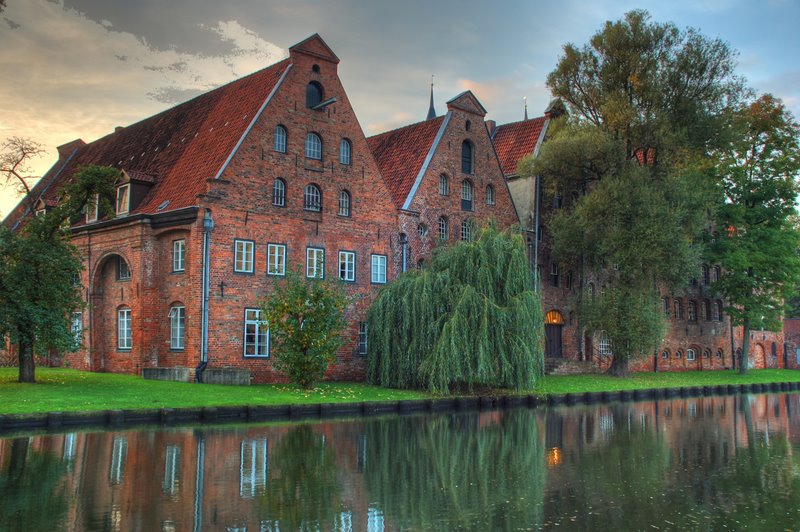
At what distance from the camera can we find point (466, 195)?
38.9 meters

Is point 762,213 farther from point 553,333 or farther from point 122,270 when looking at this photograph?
point 122,270

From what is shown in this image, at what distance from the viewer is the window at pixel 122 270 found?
3262cm

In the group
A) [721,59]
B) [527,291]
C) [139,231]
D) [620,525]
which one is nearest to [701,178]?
[721,59]

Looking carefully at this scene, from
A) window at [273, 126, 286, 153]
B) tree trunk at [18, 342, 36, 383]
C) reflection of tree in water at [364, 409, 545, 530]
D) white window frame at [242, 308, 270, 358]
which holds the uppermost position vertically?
window at [273, 126, 286, 153]

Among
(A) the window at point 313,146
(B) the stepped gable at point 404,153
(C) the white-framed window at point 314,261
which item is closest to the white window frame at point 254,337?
(C) the white-framed window at point 314,261

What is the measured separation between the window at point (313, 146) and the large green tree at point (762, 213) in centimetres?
2460

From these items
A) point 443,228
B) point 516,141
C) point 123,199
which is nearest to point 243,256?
point 123,199

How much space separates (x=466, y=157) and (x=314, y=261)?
35.0 ft

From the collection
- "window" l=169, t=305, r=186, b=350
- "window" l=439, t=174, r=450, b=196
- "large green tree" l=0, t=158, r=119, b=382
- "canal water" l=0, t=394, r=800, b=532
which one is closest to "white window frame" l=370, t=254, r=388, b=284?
"window" l=439, t=174, r=450, b=196

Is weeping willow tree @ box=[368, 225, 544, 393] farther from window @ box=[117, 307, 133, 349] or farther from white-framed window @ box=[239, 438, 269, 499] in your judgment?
white-framed window @ box=[239, 438, 269, 499]

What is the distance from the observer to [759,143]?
46.5 metres

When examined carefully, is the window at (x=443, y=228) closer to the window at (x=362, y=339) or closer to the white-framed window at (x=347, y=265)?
the white-framed window at (x=347, y=265)

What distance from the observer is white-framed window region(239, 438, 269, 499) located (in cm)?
1155

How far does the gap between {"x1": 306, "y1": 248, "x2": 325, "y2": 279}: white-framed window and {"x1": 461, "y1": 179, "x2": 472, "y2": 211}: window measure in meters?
A: 8.79
